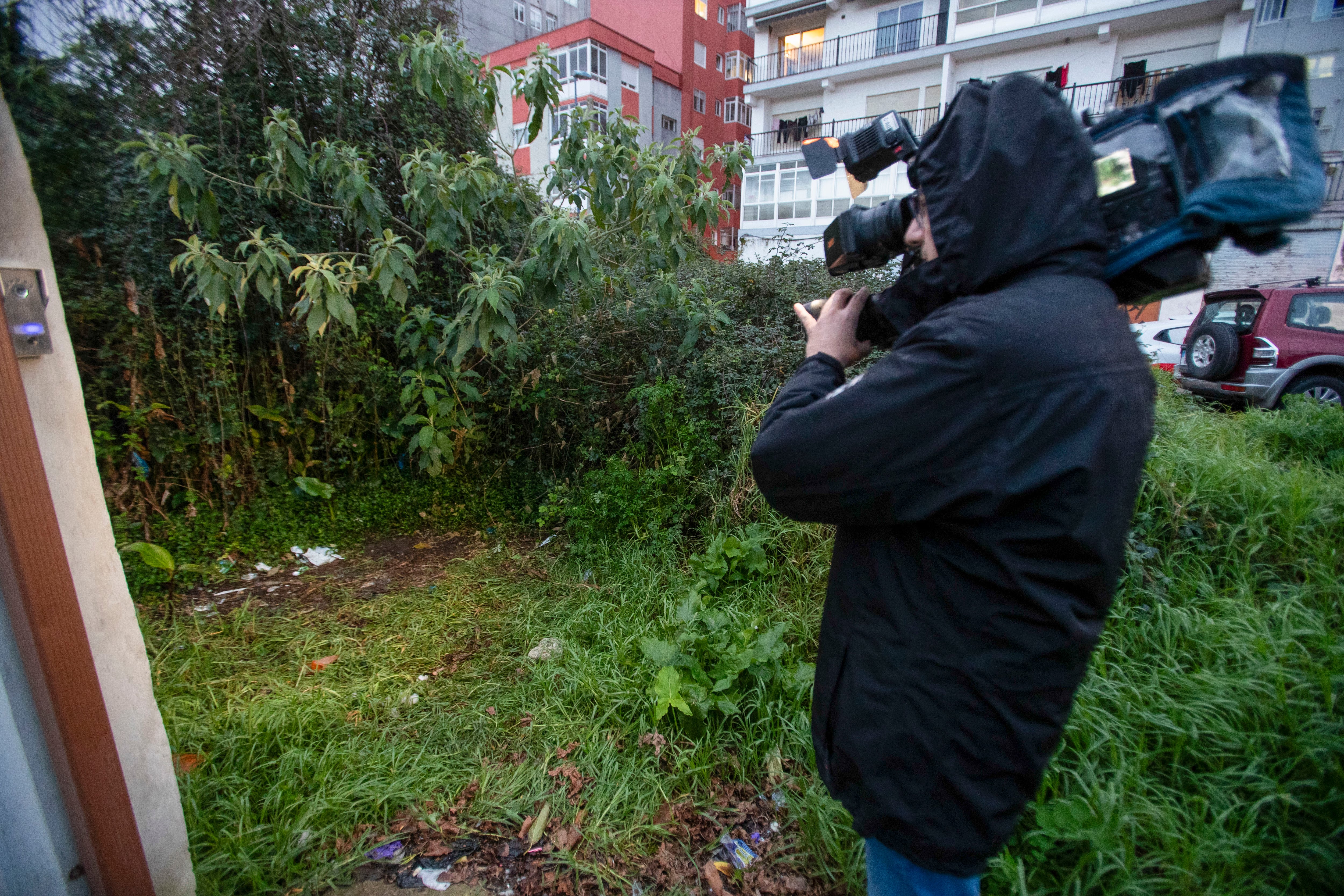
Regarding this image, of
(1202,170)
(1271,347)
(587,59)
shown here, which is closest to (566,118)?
(1202,170)

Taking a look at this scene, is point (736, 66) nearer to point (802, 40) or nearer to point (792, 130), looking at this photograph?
point (802, 40)

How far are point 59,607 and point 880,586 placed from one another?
1747 millimetres

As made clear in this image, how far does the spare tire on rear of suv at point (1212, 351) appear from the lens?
687 centimetres

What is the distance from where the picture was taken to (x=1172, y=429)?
3.75 m

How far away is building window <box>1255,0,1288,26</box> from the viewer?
1363 centimetres

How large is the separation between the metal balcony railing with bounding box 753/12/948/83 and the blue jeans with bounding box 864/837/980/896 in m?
21.5

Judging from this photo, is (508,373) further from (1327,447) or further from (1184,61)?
(1184,61)

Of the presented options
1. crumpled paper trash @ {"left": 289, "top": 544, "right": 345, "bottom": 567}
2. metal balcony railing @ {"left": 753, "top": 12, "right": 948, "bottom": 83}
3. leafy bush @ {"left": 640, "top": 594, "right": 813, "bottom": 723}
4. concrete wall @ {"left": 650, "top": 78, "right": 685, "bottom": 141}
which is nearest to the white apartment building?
metal balcony railing @ {"left": 753, "top": 12, "right": 948, "bottom": 83}

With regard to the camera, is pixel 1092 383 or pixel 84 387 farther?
pixel 84 387

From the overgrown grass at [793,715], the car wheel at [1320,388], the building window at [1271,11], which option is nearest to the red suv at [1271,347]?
the car wheel at [1320,388]

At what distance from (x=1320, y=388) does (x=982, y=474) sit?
827cm

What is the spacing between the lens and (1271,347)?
668cm

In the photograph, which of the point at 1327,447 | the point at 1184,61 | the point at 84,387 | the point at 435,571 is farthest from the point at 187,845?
the point at 1184,61

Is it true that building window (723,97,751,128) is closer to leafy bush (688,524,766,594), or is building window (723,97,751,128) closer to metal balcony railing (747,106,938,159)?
metal balcony railing (747,106,938,159)
